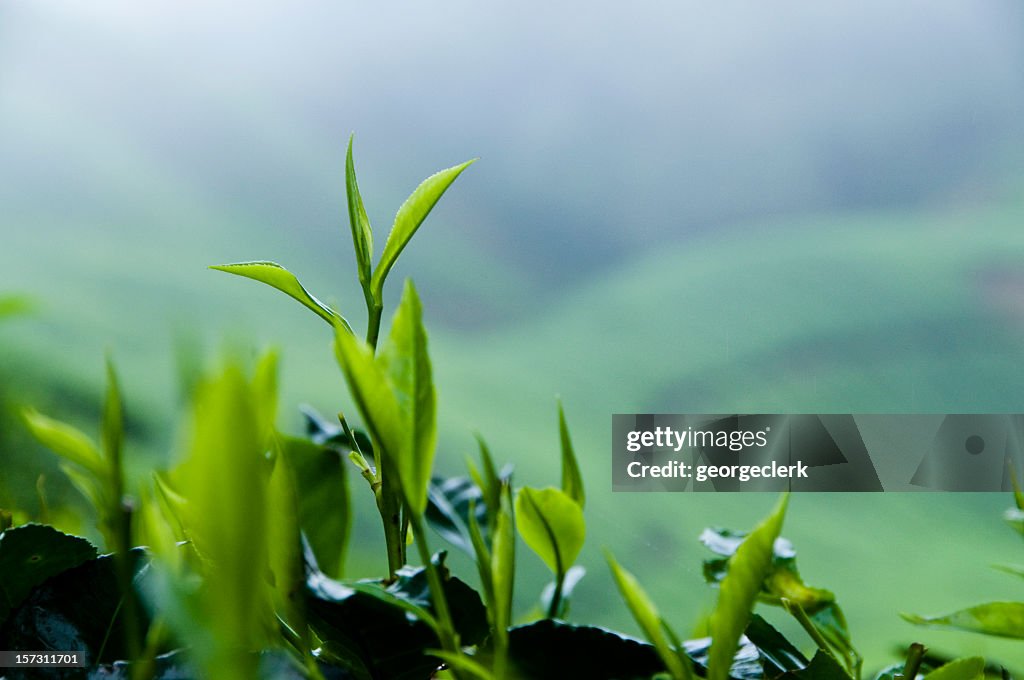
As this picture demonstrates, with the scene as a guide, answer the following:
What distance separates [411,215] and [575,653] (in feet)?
0.32

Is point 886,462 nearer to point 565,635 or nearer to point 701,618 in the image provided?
point 701,618

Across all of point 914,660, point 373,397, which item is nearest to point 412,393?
point 373,397

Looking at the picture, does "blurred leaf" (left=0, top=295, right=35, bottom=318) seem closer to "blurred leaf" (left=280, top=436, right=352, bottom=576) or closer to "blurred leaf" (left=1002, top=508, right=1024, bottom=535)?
"blurred leaf" (left=280, top=436, right=352, bottom=576)

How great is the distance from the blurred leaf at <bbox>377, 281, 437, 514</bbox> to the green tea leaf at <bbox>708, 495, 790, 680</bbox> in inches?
2.0

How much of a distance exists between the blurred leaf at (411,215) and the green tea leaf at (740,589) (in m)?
0.10

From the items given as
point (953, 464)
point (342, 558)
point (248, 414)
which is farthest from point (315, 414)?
point (953, 464)

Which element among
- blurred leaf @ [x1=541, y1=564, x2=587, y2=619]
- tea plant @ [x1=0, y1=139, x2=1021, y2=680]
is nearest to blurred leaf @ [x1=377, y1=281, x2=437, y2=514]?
tea plant @ [x1=0, y1=139, x2=1021, y2=680]

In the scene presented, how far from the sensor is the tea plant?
0.27 feet

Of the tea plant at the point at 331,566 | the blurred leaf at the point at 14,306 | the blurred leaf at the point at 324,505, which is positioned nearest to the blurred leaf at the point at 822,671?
the tea plant at the point at 331,566

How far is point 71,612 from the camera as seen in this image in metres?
0.16

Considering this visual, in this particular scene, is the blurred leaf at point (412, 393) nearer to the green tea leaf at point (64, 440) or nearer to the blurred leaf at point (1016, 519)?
the green tea leaf at point (64, 440)

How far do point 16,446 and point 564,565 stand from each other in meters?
0.55

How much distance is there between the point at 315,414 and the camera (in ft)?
0.89

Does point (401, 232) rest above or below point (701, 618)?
above
